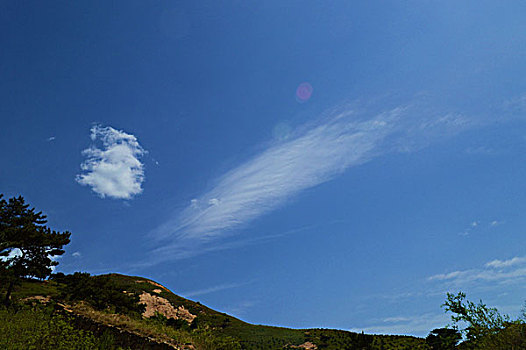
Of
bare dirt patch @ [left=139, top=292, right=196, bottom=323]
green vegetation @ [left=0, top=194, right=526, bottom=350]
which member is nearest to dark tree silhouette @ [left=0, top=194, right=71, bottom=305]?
green vegetation @ [left=0, top=194, right=526, bottom=350]

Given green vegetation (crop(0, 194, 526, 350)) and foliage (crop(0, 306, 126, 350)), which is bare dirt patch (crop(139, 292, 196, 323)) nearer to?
green vegetation (crop(0, 194, 526, 350))

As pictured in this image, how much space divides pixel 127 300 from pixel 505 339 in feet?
116

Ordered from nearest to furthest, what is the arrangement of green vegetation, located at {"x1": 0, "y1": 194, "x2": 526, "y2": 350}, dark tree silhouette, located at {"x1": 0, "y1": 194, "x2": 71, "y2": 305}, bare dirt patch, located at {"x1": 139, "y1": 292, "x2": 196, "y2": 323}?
green vegetation, located at {"x1": 0, "y1": 194, "x2": 526, "y2": 350}, dark tree silhouette, located at {"x1": 0, "y1": 194, "x2": 71, "y2": 305}, bare dirt patch, located at {"x1": 139, "y1": 292, "x2": 196, "y2": 323}

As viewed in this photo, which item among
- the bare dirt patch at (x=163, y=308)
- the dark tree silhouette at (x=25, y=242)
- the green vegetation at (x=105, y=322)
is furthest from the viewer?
the bare dirt patch at (x=163, y=308)

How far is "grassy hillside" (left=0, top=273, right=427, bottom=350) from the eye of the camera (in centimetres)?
1902

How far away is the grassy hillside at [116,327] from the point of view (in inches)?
749

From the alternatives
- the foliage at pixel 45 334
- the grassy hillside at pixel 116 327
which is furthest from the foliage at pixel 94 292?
the foliage at pixel 45 334

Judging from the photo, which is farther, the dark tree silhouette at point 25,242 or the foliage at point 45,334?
the dark tree silhouette at point 25,242

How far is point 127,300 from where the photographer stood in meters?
37.4

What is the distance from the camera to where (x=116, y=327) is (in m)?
20.3

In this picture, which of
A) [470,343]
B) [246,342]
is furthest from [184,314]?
[470,343]

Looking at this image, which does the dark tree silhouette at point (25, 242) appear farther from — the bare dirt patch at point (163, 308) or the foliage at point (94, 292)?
the bare dirt patch at point (163, 308)

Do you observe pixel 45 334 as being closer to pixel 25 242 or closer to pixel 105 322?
pixel 105 322

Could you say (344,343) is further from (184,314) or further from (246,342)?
(184,314)
